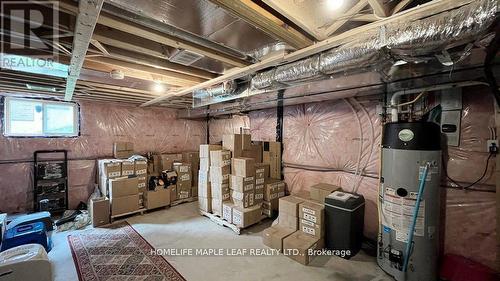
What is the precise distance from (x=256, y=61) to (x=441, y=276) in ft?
9.14

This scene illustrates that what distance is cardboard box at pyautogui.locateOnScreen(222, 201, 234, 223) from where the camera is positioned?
10.7 ft

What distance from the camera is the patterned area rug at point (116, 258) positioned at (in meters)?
2.16

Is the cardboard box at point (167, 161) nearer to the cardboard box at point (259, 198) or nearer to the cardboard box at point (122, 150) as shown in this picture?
the cardboard box at point (122, 150)

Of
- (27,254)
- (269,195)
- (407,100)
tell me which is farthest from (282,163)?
(27,254)

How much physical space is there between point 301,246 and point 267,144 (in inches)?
77.3

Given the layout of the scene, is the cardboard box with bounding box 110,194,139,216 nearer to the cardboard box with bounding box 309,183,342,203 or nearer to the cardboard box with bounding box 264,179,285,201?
the cardboard box with bounding box 264,179,285,201

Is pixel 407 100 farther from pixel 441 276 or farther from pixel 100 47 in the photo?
pixel 100 47

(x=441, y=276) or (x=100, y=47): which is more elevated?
(x=100, y=47)

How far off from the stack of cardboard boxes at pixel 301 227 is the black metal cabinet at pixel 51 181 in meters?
3.78

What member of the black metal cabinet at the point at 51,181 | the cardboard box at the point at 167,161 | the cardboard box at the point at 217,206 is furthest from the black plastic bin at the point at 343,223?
the black metal cabinet at the point at 51,181

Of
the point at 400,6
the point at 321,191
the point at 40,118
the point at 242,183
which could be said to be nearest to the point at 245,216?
the point at 242,183

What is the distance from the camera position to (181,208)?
165 inches

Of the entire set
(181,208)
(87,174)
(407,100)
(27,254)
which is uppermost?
(407,100)

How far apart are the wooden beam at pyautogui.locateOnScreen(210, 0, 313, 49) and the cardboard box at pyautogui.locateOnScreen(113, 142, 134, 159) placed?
13.5 ft
